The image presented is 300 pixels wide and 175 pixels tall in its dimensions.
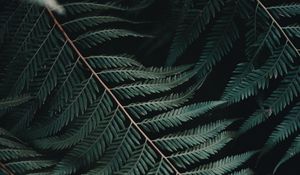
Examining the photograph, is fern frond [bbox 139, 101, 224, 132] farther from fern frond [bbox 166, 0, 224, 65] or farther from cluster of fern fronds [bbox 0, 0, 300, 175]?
fern frond [bbox 166, 0, 224, 65]

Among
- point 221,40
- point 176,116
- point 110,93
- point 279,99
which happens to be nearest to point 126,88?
point 110,93

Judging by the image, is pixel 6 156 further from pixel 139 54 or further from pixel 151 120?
pixel 139 54

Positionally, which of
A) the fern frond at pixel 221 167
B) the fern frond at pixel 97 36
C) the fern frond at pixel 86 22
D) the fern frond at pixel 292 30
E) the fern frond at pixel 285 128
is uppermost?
the fern frond at pixel 86 22

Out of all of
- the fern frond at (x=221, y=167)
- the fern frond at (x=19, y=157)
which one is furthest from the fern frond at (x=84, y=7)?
the fern frond at (x=221, y=167)

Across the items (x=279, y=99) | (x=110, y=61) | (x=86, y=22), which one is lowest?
(x=279, y=99)

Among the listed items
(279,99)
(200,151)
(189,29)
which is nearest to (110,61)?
(189,29)

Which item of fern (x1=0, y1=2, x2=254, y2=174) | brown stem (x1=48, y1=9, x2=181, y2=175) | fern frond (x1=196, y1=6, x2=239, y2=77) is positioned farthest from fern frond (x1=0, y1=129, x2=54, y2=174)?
fern frond (x1=196, y1=6, x2=239, y2=77)

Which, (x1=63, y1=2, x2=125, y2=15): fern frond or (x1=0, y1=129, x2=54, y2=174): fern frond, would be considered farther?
(x1=63, y1=2, x2=125, y2=15): fern frond

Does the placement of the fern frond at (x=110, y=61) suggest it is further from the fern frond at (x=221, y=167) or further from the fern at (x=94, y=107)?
the fern frond at (x=221, y=167)

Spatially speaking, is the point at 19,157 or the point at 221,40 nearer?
the point at 19,157

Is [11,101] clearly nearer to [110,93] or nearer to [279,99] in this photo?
[110,93]

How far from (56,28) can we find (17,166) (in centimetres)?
36

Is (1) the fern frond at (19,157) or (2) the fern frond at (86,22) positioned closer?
(1) the fern frond at (19,157)

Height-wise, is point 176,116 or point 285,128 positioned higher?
point 176,116
